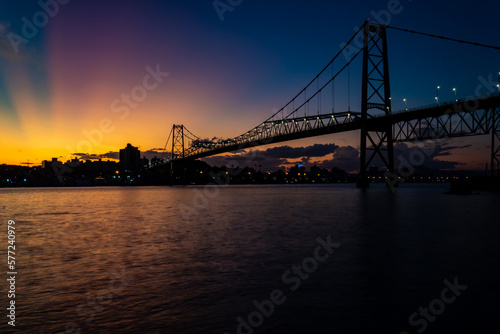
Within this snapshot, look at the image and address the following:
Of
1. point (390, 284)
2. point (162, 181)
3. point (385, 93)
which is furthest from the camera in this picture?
point (162, 181)

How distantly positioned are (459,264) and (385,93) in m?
56.4

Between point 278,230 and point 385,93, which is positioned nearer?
point 278,230

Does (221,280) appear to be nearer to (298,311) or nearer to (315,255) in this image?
(298,311)

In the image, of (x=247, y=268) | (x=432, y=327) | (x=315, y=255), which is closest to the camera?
(x=432, y=327)

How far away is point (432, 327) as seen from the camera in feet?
18.4

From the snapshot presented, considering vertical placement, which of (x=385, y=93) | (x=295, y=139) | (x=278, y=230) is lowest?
(x=278, y=230)

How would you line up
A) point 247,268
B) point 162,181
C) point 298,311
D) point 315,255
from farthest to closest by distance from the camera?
point 162,181 → point 315,255 → point 247,268 → point 298,311

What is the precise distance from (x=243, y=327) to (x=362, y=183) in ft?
215

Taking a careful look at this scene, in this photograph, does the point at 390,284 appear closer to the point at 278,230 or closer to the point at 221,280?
the point at 221,280

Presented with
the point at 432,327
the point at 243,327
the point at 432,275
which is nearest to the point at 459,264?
the point at 432,275

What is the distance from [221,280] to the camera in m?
8.45

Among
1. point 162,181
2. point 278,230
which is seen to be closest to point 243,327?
point 278,230

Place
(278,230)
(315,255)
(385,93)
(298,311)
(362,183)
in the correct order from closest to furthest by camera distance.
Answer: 1. (298,311)
2. (315,255)
3. (278,230)
4. (385,93)
5. (362,183)

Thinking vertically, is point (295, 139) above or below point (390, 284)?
above
